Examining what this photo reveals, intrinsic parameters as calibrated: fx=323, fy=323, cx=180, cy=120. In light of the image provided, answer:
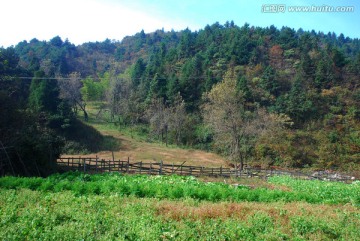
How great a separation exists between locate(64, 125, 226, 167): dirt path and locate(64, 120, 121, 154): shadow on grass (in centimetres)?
129

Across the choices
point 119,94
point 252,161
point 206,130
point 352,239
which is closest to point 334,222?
point 352,239

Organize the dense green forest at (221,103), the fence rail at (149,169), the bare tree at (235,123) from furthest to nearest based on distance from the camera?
the bare tree at (235,123), the dense green forest at (221,103), the fence rail at (149,169)

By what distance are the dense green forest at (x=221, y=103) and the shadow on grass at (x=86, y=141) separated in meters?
0.31

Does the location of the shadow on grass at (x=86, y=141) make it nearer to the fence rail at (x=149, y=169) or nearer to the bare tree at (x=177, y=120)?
the bare tree at (x=177, y=120)

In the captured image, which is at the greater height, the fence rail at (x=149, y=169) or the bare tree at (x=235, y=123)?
the bare tree at (x=235, y=123)

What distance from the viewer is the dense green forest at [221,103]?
30744mm

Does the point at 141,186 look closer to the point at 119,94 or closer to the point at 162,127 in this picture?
the point at 162,127

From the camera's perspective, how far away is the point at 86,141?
46.7 metres

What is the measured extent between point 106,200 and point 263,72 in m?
57.1

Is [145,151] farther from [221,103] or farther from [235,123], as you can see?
[235,123]

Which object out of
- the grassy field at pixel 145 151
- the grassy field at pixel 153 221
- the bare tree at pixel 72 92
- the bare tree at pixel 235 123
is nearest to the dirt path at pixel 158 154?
the grassy field at pixel 145 151

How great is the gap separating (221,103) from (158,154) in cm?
1128

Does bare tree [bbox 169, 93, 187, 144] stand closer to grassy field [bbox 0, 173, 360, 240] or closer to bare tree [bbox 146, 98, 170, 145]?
bare tree [bbox 146, 98, 170, 145]

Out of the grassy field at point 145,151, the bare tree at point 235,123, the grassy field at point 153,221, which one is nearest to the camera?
the grassy field at point 153,221
